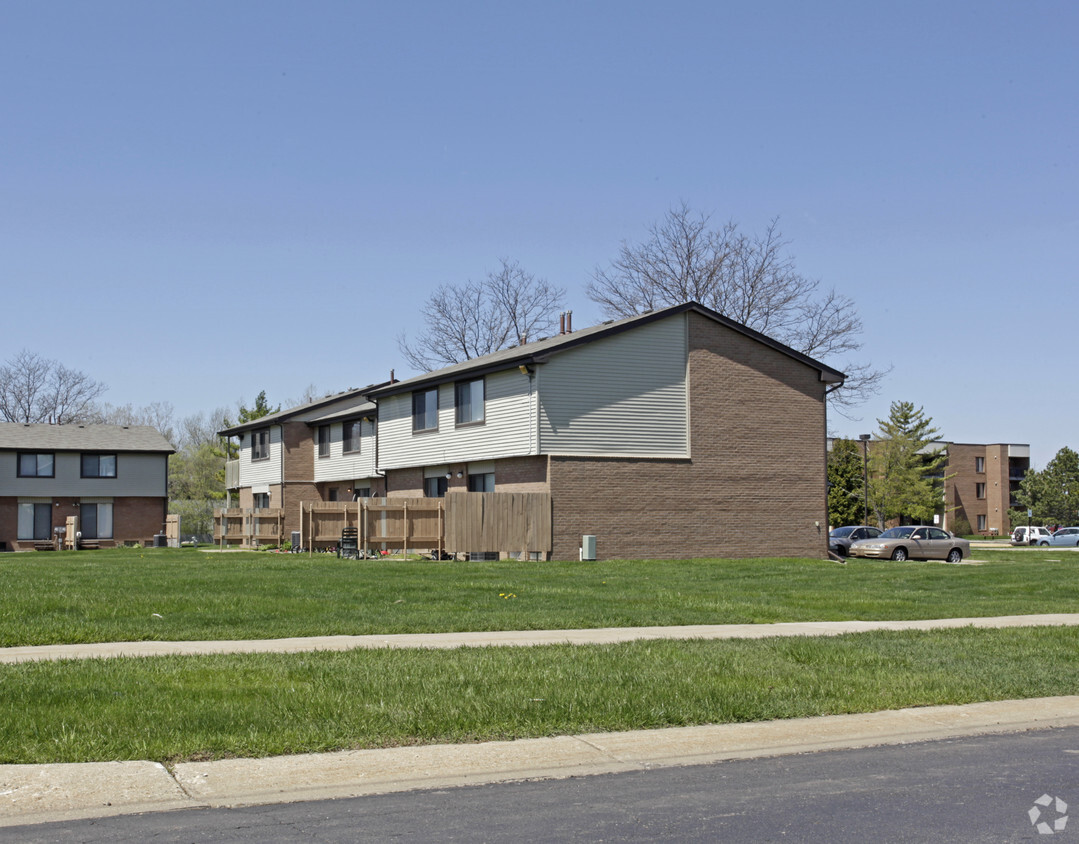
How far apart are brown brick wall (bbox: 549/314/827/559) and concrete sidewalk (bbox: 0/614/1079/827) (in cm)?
2268

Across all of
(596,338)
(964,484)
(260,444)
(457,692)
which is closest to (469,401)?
(596,338)

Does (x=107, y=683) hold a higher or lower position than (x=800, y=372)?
lower

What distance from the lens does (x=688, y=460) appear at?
34.5 meters

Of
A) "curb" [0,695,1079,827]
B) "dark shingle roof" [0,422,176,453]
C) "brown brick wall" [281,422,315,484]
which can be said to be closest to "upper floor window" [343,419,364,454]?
"brown brick wall" [281,422,315,484]

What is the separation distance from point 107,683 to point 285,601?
723 cm

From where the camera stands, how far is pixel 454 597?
18.6 m

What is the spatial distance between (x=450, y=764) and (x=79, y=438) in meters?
58.2

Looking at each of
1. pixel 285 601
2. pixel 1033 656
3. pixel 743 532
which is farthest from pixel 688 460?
pixel 1033 656

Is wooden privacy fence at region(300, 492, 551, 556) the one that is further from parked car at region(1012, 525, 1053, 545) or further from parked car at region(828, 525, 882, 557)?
parked car at region(1012, 525, 1053, 545)

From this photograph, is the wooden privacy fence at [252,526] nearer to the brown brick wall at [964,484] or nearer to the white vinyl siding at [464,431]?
the white vinyl siding at [464,431]

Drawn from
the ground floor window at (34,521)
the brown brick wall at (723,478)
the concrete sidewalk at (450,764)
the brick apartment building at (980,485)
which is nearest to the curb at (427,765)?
the concrete sidewalk at (450,764)

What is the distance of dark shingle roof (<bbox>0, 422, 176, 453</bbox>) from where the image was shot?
193ft

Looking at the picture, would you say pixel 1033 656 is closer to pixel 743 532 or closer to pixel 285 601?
pixel 285 601

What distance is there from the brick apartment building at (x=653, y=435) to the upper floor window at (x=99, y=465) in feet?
94.1
